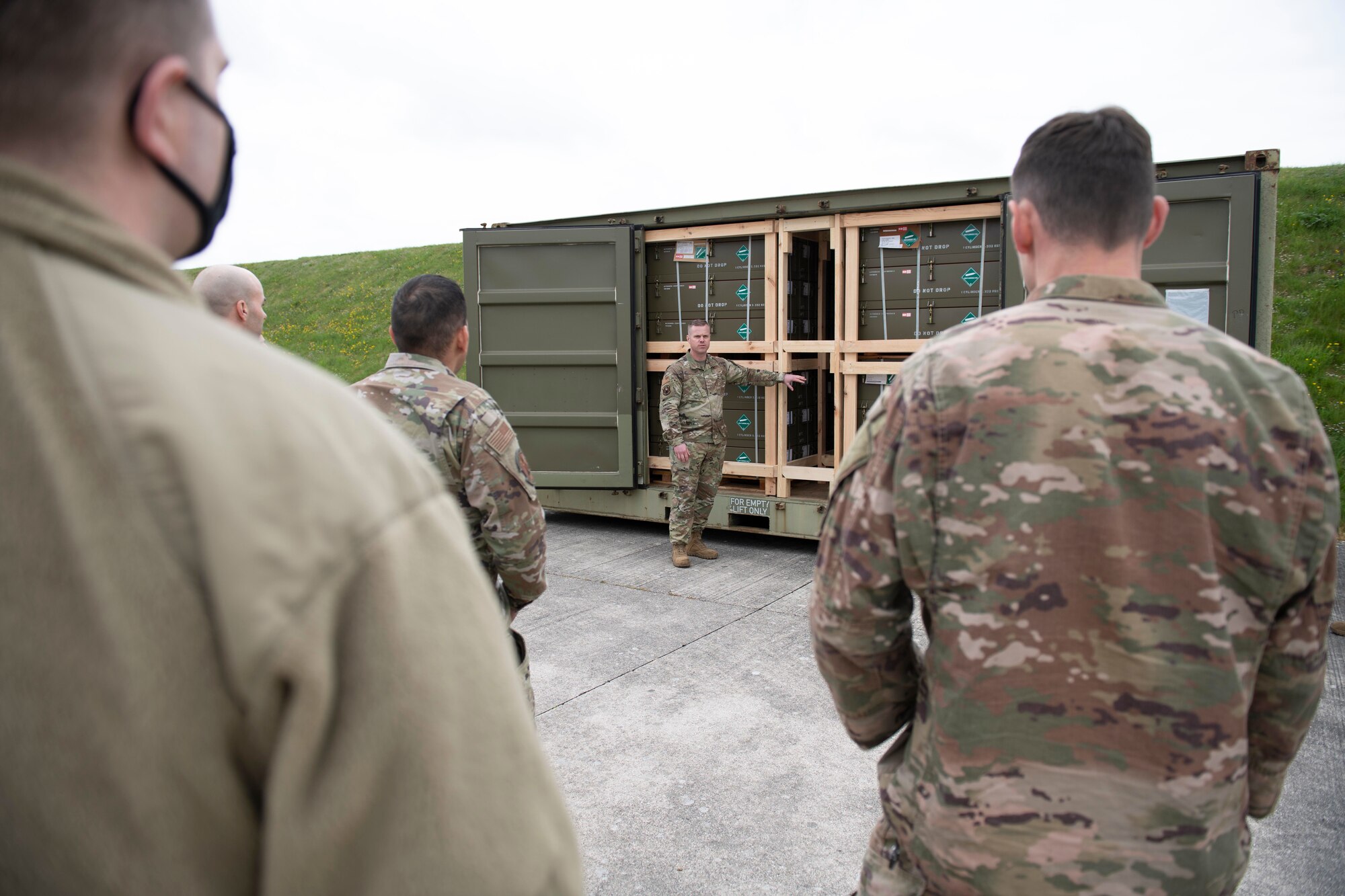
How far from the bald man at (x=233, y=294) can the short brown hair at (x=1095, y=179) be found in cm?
265

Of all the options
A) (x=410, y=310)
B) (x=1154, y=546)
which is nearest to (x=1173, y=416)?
(x=1154, y=546)

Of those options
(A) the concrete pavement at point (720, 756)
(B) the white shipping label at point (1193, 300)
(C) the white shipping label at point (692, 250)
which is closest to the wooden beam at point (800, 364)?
(C) the white shipping label at point (692, 250)

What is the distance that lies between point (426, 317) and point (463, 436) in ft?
1.33

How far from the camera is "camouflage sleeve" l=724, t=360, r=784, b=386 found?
6883 mm

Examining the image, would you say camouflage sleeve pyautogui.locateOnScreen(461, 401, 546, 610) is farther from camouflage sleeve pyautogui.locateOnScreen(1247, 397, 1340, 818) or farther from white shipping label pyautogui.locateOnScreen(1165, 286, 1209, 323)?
white shipping label pyautogui.locateOnScreen(1165, 286, 1209, 323)

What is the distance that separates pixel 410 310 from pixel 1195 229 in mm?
4508

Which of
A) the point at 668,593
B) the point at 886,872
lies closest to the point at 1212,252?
the point at 668,593

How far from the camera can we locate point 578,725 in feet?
12.9

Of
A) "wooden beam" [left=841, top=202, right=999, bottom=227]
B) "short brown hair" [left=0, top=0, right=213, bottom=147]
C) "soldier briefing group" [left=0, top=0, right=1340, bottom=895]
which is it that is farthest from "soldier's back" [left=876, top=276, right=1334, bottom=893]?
"wooden beam" [left=841, top=202, right=999, bottom=227]

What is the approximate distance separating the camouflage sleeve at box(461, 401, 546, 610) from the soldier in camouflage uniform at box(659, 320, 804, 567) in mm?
4045

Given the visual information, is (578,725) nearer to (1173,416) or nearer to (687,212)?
(1173,416)

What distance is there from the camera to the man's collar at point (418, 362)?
2812 mm

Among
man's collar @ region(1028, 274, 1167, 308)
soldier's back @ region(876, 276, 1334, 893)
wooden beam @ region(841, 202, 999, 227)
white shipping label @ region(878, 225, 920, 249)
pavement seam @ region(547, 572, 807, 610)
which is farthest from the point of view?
white shipping label @ region(878, 225, 920, 249)

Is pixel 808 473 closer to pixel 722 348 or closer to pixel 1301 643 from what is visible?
pixel 722 348
